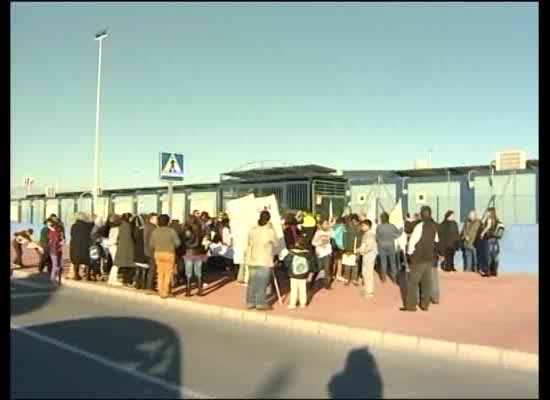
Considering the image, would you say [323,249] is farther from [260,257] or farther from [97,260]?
[97,260]

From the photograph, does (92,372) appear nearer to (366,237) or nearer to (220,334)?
(220,334)

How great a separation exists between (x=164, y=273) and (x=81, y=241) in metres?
3.40

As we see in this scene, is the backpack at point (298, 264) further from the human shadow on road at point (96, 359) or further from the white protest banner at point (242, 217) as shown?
the human shadow on road at point (96, 359)

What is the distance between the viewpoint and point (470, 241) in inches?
716

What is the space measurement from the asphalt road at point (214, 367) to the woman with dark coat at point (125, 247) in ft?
13.2

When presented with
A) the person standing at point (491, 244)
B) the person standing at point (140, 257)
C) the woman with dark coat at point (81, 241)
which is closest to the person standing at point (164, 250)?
the person standing at point (140, 257)

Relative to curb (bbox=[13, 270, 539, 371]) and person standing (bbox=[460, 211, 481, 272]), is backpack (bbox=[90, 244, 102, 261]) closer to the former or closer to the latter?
curb (bbox=[13, 270, 539, 371])

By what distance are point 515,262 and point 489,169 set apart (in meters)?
2.90

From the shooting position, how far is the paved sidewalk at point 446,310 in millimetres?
9344

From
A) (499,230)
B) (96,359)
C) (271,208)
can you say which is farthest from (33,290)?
(499,230)

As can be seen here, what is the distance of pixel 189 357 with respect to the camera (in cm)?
799
